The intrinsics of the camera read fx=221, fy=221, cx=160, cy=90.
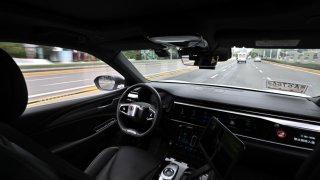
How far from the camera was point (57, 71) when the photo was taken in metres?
3.07

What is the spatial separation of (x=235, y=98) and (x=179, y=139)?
0.86 meters

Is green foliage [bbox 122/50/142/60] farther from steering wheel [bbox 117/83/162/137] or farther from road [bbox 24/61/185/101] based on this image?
steering wheel [bbox 117/83/162/137]

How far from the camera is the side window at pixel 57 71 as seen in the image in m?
2.28

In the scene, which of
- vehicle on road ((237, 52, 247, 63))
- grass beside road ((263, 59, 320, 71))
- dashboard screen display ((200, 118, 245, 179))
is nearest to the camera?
dashboard screen display ((200, 118, 245, 179))

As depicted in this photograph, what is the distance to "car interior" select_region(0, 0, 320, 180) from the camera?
5.19 feet

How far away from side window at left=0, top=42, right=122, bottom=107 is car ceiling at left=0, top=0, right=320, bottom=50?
172 mm

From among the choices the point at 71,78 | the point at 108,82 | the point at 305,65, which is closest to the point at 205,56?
the point at 305,65

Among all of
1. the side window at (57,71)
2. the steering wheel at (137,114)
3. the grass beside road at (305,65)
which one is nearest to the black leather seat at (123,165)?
the steering wheel at (137,114)

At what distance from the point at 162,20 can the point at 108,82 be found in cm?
150

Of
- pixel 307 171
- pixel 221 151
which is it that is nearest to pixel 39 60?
pixel 221 151

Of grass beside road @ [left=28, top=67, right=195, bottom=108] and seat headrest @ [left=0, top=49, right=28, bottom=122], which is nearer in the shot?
seat headrest @ [left=0, top=49, right=28, bottom=122]

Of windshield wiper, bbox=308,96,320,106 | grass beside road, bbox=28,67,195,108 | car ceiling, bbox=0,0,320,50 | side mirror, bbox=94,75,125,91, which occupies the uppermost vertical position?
car ceiling, bbox=0,0,320,50

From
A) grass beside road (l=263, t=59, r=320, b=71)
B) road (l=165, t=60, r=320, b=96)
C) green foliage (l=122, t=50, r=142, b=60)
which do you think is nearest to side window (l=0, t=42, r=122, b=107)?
green foliage (l=122, t=50, r=142, b=60)

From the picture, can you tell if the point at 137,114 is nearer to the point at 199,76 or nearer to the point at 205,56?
the point at 205,56
